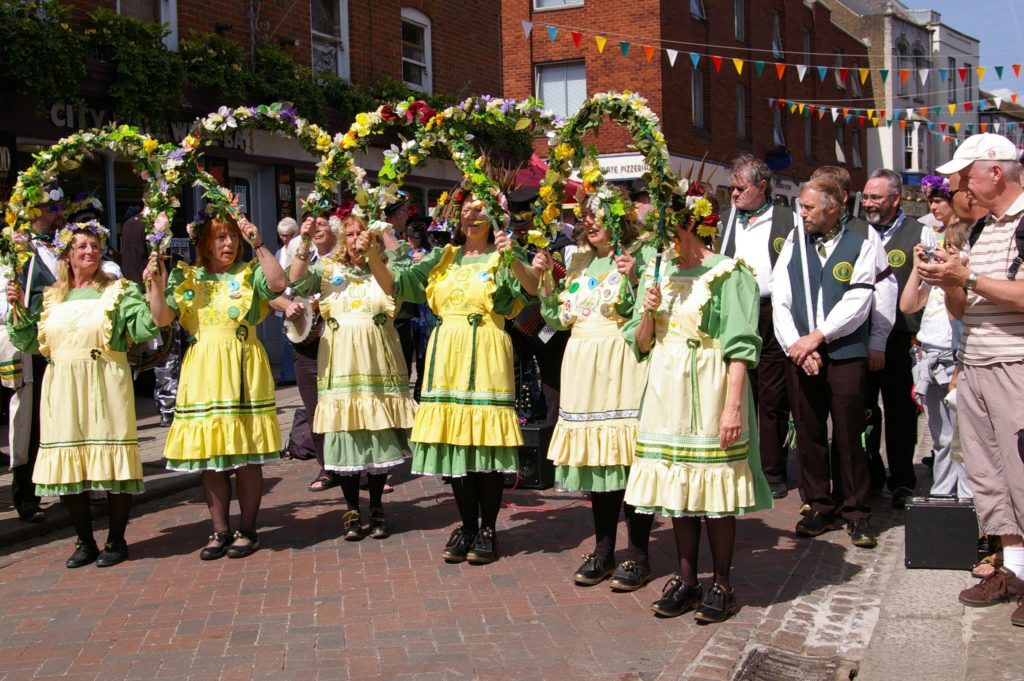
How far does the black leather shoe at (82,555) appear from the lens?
20.1 feet

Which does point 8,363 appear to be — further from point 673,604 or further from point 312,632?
point 673,604

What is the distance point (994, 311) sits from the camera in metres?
4.71

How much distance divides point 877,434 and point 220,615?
4.51 m

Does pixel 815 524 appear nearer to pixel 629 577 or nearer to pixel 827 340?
pixel 827 340

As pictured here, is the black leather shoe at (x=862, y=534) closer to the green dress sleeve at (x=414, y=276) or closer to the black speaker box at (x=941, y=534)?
the black speaker box at (x=941, y=534)

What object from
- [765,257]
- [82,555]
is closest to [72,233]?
[82,555]

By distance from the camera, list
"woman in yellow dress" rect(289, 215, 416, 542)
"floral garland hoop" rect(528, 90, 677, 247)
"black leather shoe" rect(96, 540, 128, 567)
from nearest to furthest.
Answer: "floral garland hoop" rect(528, 90, 677, 247), "black leather shoe" rect(96, 540, 128, 567), "woman in yellow dress" rect(289, 215, 416, 542)

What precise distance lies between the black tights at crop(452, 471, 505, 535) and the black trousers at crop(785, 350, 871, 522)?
1.92 meters

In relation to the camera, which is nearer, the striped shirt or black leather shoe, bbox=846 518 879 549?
the striped shirt

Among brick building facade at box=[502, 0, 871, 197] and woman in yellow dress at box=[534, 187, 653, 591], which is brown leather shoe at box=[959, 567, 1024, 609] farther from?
brick building facade at box=[502, 0, 871, 197]

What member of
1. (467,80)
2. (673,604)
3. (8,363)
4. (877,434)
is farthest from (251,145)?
(673,604)

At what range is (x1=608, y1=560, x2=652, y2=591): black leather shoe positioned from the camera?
5363 mm

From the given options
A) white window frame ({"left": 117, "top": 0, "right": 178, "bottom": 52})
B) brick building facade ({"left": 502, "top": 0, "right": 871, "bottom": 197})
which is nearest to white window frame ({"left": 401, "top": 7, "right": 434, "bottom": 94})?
brick building facade ({"left": 502, "top": 0, "right": 871, "bottom": 197})

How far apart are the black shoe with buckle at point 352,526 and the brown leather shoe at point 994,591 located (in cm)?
346
